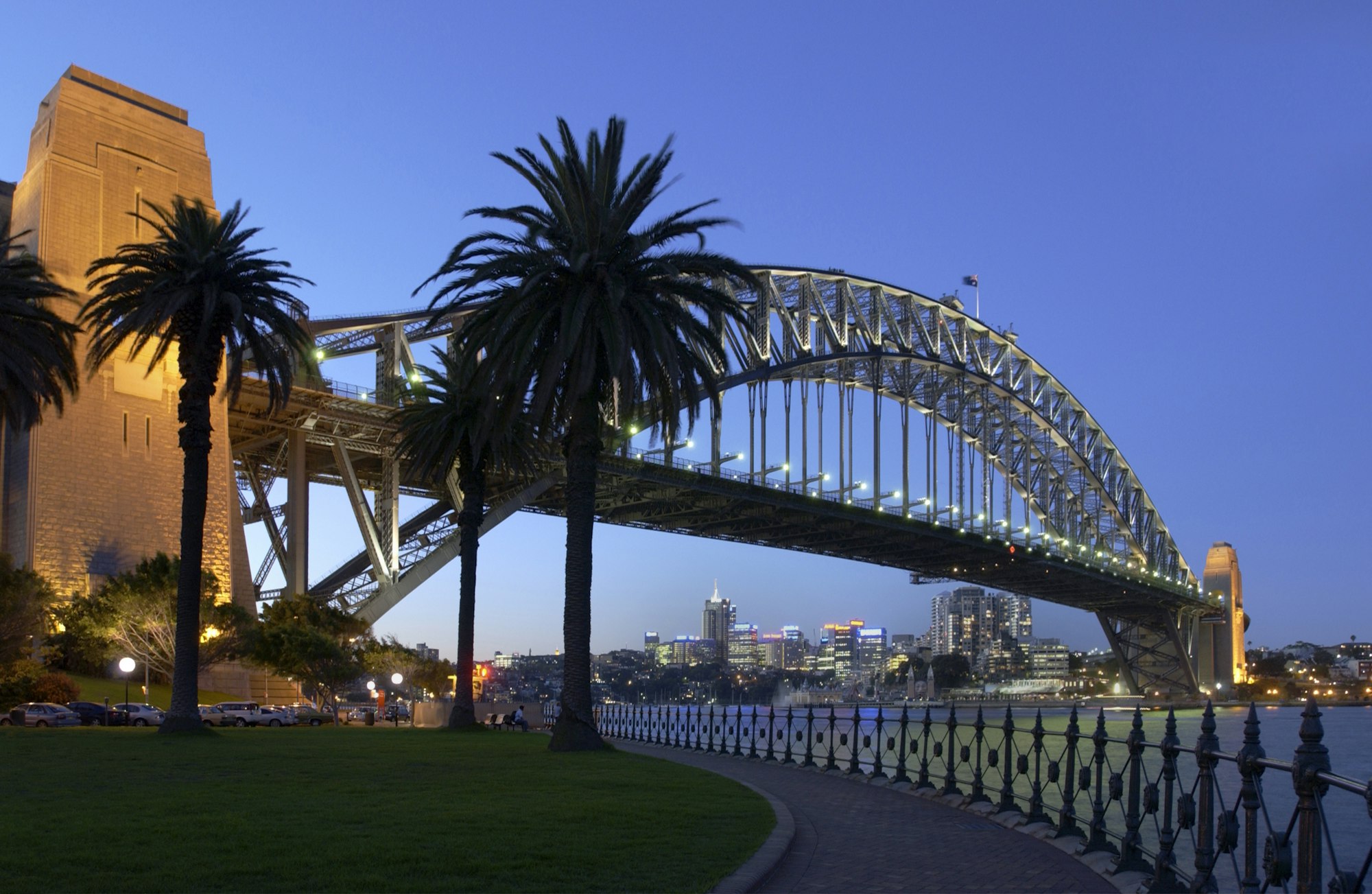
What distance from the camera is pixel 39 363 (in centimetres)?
3547

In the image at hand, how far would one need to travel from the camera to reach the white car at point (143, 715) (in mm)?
45547

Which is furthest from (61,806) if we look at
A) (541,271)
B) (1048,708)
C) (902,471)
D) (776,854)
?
(1048,708)

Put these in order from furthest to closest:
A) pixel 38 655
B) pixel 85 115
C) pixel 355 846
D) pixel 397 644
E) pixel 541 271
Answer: pixel 397 644 → pixel 85 115 → pixel 38 655 → pixel 541 271 → pixel 355 846

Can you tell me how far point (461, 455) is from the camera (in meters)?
43.0

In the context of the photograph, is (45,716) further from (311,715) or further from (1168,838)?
(1168,838)

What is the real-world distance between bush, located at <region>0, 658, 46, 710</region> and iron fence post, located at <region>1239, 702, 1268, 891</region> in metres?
46.5

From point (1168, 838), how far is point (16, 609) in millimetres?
43685

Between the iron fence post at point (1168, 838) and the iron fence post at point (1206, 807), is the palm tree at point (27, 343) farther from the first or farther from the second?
the iron fence post at point (1206, 807)

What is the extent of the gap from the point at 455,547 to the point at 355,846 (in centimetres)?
5567

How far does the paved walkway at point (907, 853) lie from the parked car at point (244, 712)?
34.1m

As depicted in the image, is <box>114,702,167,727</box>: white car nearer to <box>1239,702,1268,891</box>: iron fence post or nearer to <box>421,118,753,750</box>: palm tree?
<box>421,118,753,750</box>: palm tree

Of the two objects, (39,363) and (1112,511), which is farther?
(1112,511)

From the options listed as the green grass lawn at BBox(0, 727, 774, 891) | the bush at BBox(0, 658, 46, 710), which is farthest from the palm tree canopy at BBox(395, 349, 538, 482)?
the green grass lawn at BBox(0, 727, 774, 891)

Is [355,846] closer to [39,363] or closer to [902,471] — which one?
[39,363]
